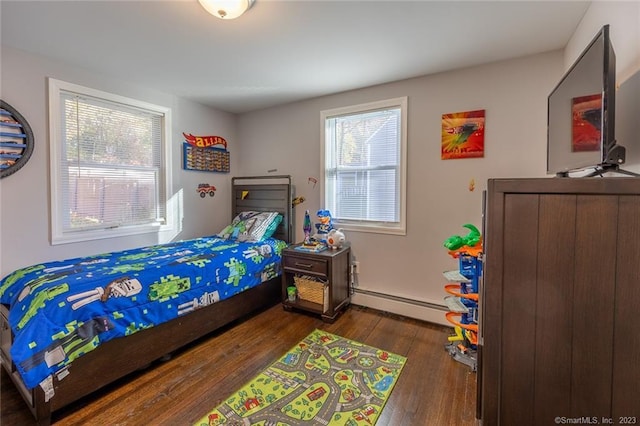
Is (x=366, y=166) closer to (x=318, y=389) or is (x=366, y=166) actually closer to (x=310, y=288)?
(x=310, y=288)

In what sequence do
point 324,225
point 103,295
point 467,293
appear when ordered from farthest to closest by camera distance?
point 324,225 < point 467,293 < point 103,295

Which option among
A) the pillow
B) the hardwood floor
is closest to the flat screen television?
the hardwood floor

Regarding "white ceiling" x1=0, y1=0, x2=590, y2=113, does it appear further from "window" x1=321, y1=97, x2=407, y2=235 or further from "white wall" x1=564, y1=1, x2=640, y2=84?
"window" x1=321, y1=97, x2=407, y2=235

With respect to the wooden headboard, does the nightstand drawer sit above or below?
below

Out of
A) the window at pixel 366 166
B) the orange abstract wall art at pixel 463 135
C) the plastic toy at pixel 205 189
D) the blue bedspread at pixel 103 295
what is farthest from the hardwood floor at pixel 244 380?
the plastic toy at pixel 205 189

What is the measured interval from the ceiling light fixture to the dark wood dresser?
1.61 meters

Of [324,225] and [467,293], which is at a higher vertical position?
[324,225]

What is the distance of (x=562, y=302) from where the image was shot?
80cm

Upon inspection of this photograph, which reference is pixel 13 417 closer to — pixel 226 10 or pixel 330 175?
pixel 226 10

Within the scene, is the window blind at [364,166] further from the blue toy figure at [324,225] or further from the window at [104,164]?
the window at [104,164]

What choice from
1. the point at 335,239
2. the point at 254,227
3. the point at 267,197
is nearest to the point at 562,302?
the point at 335,239

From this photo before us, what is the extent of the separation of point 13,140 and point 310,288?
8.72 ft

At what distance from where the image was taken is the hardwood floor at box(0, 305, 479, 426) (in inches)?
59.6

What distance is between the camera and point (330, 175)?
10.4ft
